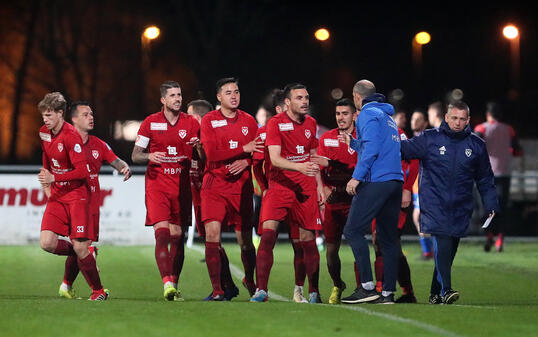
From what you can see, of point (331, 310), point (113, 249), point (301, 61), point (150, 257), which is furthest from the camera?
point (301, 61)

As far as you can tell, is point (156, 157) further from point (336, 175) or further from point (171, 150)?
point (336, 175)

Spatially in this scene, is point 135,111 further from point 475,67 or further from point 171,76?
point 475,67

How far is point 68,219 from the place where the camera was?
38.1ft

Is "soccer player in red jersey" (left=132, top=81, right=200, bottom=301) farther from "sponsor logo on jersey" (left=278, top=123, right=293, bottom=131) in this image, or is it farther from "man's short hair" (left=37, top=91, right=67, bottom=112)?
"sponsor logo on jersey" (left=278, top=123, right=293, bottom=131)

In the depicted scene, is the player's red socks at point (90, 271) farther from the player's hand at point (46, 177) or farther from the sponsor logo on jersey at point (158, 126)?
the sponsor logo on jersey at point (158, 126)

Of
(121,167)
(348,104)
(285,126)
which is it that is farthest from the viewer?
(121,167)

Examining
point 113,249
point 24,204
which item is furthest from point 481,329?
point 24,204

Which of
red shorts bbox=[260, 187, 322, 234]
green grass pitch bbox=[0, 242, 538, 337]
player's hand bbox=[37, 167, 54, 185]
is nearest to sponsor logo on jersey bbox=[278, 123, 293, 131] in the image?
red shorts bbox=[260, 187, 322, 234]

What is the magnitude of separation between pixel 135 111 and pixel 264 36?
22.7 feet

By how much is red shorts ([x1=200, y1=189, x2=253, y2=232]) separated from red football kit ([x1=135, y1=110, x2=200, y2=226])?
17.7 inches

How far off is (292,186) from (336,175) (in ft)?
2.88

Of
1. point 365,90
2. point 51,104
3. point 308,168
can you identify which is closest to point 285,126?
point 308,168

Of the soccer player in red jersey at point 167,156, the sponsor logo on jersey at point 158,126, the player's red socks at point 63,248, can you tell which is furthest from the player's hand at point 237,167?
the player's red socks at point 63,248

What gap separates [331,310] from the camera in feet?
31.0
